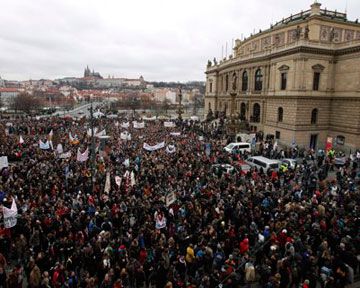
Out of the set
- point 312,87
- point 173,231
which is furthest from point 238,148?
point 173,231

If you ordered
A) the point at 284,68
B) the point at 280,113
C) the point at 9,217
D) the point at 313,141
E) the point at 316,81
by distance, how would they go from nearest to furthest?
the point at 9,217
the point at 316,81
the point at 313,141
the point at 284,68
the point at 280,113

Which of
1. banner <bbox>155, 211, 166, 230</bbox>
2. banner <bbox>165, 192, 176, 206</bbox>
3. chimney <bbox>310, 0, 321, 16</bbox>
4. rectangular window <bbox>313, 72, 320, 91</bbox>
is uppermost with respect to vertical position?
chimney <bbox>310, 0, 321, 16</bbox>

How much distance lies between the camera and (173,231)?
12273 millimetres

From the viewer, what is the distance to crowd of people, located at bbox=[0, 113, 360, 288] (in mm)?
9484

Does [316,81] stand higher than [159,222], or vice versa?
[316,81]

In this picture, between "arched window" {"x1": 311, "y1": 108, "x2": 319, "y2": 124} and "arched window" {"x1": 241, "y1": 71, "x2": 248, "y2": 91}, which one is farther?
"arched window" {"x1": 241, "y1": 71, "x2": 248, "y2": 91}

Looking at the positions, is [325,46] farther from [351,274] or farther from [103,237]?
[103,237]

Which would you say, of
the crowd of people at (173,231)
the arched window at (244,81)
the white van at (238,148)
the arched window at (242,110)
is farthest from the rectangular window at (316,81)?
the crowd of people at (173,231)

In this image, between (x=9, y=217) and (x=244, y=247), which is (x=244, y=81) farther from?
(x=9, y=217)

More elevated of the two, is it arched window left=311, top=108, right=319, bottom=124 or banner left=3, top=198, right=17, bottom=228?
arched window left=311, top=108, right=319, bottom=124

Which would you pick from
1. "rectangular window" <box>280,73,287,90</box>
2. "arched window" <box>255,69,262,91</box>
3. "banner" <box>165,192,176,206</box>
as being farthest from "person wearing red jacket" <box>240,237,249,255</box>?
"arched window" <box>255,69,262,91</box>

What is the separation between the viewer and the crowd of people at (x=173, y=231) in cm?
948

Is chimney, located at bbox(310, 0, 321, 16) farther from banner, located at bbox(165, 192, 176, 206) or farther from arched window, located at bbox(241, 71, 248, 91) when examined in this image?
banner, located at bbox(165, 192, 176, 206)

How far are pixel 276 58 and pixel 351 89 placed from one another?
9848mm
